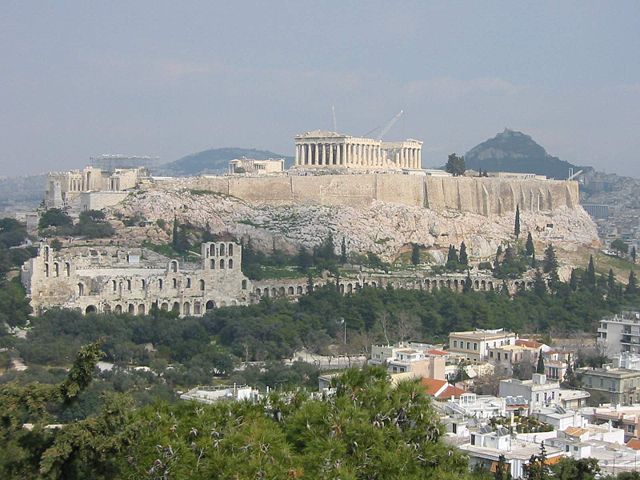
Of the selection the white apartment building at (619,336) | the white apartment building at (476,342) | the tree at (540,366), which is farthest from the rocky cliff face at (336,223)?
the tree at (540,366)

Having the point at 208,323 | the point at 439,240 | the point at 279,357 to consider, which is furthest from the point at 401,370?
the point at 439,240

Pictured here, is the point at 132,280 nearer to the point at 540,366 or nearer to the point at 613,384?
the point at 540,366

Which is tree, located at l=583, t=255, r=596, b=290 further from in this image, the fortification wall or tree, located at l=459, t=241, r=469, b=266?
the fortification wall

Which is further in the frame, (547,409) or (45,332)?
(45,332)

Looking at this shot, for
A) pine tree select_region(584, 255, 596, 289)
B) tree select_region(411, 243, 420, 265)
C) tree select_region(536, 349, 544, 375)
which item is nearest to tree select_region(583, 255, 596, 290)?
pine tree select_region(584, 255, 596, 289)

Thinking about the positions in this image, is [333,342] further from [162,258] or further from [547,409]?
[547,409]

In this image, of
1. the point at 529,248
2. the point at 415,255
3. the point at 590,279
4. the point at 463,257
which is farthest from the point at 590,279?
the point at 415,255
